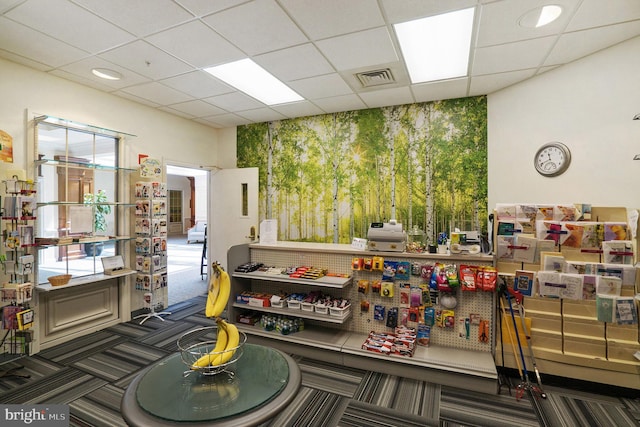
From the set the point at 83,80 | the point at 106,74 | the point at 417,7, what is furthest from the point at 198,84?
the point at 417,7

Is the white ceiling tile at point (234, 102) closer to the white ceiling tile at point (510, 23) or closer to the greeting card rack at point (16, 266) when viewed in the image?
the greeting card rack at point (16, 266)

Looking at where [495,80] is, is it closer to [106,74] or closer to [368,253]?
[368,253]

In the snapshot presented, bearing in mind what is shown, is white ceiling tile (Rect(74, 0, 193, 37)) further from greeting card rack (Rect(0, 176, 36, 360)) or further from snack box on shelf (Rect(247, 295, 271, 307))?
snack box on shelf (Rect(247, 295, 271, 307))

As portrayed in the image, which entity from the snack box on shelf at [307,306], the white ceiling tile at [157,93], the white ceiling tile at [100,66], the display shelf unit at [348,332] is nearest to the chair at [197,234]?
the white ceiling tile at [157,93]

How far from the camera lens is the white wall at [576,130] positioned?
267 centimetres

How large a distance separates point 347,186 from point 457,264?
92.3 inches

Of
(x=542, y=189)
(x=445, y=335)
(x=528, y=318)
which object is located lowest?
(x=445, y=335)

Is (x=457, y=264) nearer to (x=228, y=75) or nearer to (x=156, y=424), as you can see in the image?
(x=156, y=424)

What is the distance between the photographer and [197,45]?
2.76m

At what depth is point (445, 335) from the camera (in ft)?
9.34

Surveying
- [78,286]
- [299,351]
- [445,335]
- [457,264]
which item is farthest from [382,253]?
[78,286]

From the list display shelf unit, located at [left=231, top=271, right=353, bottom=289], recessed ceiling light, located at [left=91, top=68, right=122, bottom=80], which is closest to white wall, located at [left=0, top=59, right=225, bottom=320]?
recessed ceiling light, located at [left=91, top=68, right=122, bottom=80]

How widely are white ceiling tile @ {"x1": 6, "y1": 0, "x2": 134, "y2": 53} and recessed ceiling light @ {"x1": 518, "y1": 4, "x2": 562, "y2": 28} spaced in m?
3.18

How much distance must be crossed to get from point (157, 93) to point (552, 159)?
4.73 m
